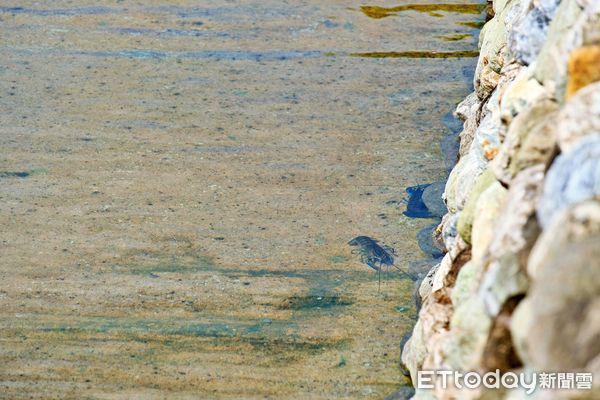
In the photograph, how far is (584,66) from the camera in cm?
229

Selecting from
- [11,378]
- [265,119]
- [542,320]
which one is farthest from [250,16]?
[542,320]

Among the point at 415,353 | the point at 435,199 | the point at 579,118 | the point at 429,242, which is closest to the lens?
the point at 579,118

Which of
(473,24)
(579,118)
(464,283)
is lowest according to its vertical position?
(473,24)

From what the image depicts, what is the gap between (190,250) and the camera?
13.6ft

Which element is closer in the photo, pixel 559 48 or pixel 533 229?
pixel 533 229

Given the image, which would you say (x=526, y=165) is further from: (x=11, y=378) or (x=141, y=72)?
(x=141, y=72)

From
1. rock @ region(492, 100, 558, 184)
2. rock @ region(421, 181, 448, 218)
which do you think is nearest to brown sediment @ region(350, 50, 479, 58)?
rock @ region(421, 181, 448, 218)

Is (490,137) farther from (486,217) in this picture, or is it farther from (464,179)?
(486,217)

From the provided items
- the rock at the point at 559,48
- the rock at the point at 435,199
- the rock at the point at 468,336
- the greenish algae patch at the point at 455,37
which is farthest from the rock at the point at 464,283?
the greenish algae patch at the point at 455,37

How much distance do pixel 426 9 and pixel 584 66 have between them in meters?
4.46

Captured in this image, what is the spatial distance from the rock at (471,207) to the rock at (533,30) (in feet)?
1.25

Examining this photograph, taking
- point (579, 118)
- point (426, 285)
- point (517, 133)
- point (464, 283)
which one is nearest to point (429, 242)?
point (426, 285)

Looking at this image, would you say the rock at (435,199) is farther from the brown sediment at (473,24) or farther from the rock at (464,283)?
the brown sediment at (473,24)

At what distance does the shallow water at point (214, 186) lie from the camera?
138 inches
